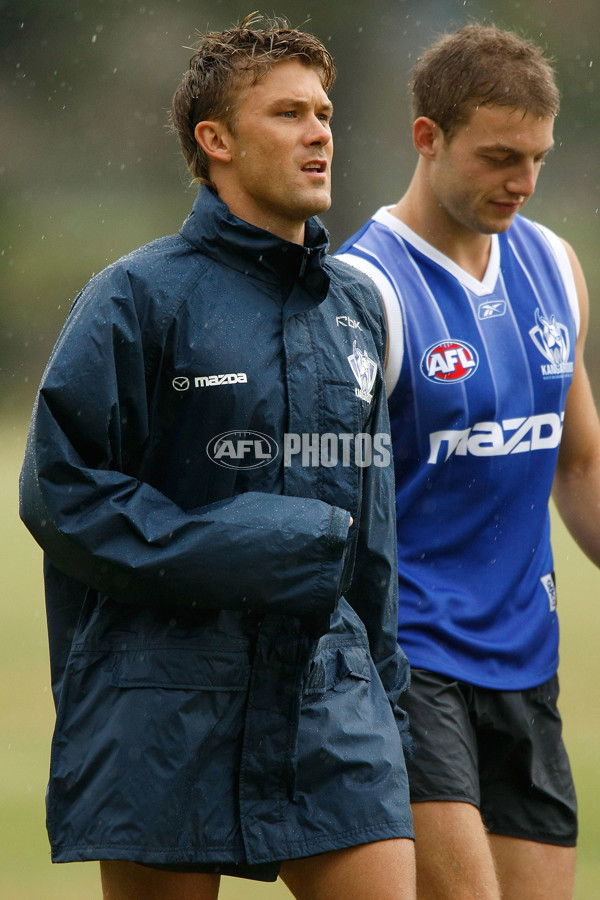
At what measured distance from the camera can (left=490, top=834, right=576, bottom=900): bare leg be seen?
2953 mm

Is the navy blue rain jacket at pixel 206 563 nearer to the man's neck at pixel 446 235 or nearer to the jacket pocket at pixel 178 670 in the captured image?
the jacket pocket at pixel 178 670

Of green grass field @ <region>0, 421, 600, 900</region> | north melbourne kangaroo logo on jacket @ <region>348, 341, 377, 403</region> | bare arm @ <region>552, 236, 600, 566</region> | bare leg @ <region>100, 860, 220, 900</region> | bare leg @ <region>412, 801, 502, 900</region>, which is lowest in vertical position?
green grass field @ <region>0, 421, 600, 900</region>

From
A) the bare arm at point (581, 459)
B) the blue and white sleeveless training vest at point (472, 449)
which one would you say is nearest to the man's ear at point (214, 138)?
the blue and white sleeveless training vest at point (472, 449)

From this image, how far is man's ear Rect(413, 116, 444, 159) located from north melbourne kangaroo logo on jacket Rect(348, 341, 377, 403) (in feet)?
2.70

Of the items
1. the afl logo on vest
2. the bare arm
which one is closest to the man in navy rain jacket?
the afl logo on vest

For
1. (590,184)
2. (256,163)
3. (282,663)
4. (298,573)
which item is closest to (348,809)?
(282,663)

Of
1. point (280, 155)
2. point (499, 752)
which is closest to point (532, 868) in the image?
point (499, 752)

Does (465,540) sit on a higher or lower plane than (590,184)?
lower

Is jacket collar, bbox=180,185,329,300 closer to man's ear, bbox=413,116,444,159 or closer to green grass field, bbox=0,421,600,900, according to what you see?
man's ear, bbox=413,116,444,159

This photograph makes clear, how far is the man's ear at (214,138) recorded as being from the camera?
2.47 m

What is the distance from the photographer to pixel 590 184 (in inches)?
733

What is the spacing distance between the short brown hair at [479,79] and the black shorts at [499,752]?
4.15 feet

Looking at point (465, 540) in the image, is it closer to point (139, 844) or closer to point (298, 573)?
point (298, 573)

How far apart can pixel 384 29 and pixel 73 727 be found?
1839 centimetres
